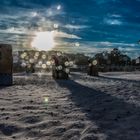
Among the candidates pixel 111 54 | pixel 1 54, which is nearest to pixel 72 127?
pixel 1 54

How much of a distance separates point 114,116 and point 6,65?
463 inches

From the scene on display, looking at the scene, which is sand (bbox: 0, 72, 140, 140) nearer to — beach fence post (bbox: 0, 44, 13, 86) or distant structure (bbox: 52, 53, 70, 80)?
beach fence post (bbox: 0, 44, 13, 86)

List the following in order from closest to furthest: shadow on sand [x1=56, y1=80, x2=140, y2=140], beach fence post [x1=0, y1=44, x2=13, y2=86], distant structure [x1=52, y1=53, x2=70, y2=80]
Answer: shadow on sand [x1=56, y1=80, x2=140, y2=140]
beach fence post [x1=0, y1=44, x2=13, y2=86]
distant structure [x1=52, y1=53, x2=70, y2=80]

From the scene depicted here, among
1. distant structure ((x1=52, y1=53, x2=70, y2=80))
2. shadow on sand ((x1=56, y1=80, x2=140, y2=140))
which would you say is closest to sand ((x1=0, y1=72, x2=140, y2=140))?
shadow on sand ((x1=56, y1=80, x2=140, y2=140))

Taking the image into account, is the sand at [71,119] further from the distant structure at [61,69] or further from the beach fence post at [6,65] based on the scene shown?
the distant structure at [61,69]

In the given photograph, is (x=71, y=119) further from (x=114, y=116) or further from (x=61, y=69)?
(x=61, y=69)

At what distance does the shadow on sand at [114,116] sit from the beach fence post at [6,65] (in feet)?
26.2

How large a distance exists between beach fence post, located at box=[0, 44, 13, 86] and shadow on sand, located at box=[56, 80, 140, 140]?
26.2 feet

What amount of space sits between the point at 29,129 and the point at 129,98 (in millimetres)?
4662

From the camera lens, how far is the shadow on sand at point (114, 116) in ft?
21.2

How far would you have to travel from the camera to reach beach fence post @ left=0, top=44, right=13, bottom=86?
18.4 m

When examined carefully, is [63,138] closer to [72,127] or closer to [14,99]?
[72,127]

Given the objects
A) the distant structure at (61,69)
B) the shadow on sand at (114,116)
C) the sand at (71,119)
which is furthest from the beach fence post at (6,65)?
the shadow on sand at (114,116)

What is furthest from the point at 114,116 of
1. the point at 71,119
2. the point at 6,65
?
the point at 6,65
